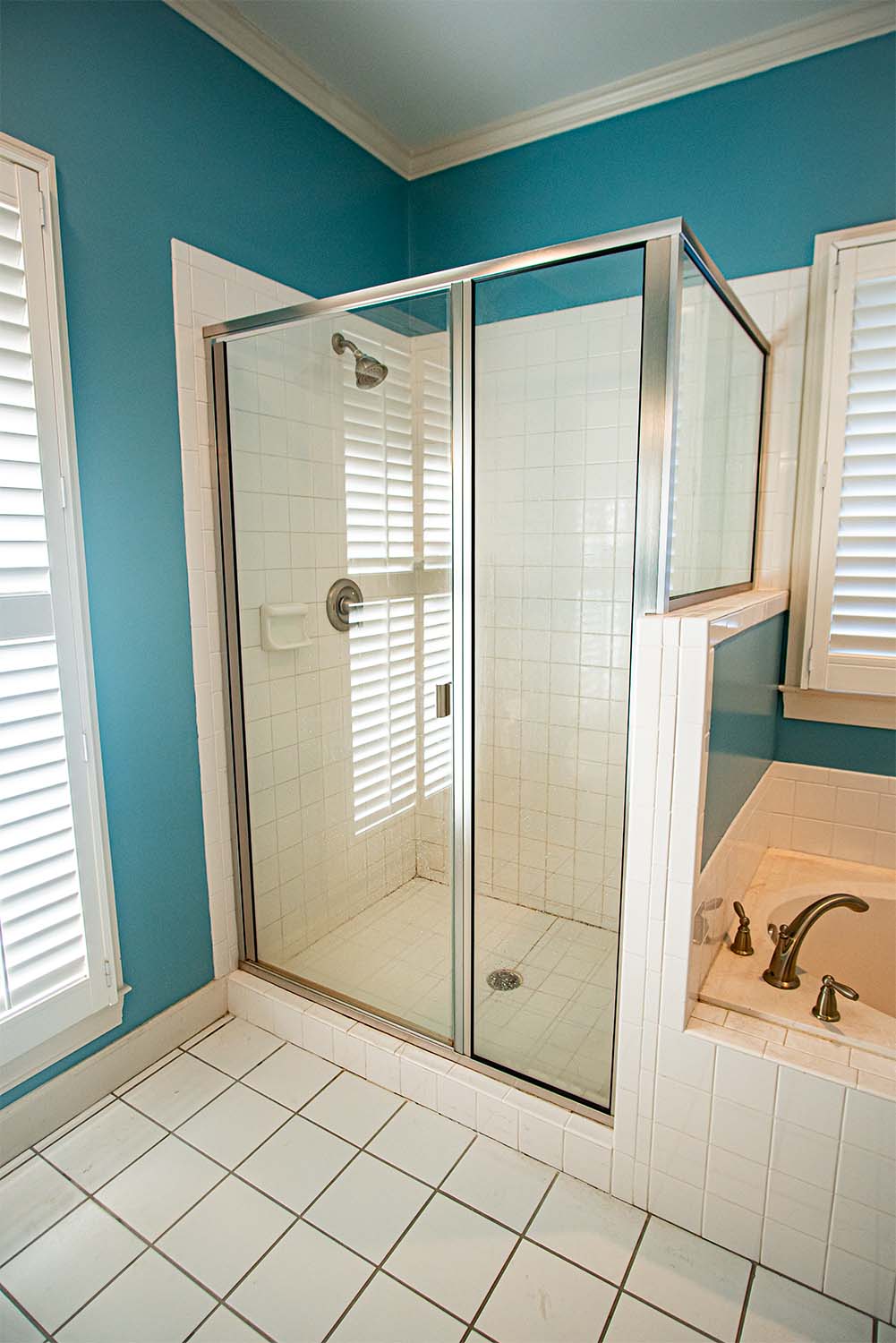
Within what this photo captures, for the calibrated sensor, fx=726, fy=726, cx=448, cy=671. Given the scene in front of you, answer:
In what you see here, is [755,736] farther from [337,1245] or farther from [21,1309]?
[21,1309]

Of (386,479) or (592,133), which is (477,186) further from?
(386,479)

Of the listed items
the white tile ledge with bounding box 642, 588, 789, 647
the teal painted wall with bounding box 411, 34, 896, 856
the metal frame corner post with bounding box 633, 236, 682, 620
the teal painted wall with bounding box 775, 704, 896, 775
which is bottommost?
the teal painted wall with bounding box 775, 704, 896, 775

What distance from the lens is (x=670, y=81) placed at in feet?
6.86

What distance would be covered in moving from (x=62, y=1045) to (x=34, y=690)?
83 centimetres

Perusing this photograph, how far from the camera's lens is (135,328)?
171 cm

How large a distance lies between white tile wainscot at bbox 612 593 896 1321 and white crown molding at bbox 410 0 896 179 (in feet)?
5.42

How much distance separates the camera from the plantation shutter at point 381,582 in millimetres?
1770

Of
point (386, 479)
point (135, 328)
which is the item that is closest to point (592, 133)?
point (386, 479)

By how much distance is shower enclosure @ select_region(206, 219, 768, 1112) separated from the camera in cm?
147

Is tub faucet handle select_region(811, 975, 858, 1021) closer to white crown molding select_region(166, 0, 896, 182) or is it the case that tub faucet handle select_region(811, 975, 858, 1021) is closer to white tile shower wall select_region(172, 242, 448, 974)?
white tile shower wall select_region(172, 242, 448, 974)

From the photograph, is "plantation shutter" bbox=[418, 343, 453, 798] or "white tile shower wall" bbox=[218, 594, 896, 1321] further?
"plantation shutter" bbox=[418, 343, 453, 798]

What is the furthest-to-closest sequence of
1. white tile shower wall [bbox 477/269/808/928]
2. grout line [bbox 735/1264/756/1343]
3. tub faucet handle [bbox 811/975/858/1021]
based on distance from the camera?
Result: white tile shower wall [bbox 477/269/808/928] < tub faucet handle [bbox 811/975/858/1021] < grout line [bbox 735/1264/756/1343]

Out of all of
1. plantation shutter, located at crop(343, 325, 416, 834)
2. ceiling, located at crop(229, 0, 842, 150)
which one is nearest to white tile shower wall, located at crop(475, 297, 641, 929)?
plantation shutter, located at crop(343, 325, 416, 834)

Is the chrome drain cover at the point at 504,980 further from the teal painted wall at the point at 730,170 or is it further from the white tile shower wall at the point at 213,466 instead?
the teal painted wall at the point at 730,170
